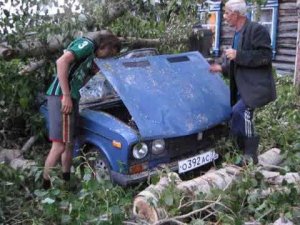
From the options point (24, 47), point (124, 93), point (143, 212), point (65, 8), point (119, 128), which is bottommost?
point (143, 212)

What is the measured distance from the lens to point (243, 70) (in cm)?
501

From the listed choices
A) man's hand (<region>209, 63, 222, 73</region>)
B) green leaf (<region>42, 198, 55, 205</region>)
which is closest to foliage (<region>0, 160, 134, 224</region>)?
green leaf (<region>42, 198, 55, 205</region>)

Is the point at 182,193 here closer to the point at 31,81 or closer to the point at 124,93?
the point at 124,93

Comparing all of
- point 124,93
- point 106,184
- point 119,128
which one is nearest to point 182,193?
point 106,184

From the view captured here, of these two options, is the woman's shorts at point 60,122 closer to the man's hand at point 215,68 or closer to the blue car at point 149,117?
the blue car at point 149,117

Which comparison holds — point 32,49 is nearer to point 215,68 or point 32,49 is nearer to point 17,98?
point 17,98

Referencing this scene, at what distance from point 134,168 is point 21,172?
1.10 m

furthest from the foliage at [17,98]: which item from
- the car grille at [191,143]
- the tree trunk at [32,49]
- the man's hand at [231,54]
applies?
the man's hand at [231,54]

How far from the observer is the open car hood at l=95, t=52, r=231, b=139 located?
4.52m

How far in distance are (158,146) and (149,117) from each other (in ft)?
0.96

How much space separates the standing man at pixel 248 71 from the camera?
4.86m

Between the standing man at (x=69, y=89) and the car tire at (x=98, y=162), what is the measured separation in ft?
0.69

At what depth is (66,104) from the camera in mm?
4430

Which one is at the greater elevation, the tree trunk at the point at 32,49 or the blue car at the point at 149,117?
the tree trunk at the point at 32,49
